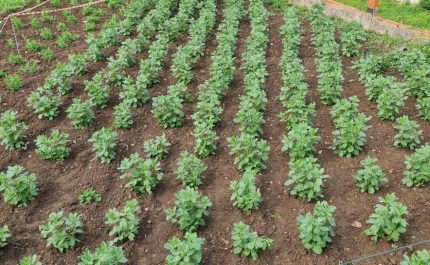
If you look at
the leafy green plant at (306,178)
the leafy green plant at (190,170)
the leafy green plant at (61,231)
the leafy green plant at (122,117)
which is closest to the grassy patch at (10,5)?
the leafy green plant at (122,117)

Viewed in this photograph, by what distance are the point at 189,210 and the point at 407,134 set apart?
3540 mm

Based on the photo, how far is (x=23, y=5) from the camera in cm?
1310

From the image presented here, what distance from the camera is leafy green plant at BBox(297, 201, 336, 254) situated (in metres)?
4.81

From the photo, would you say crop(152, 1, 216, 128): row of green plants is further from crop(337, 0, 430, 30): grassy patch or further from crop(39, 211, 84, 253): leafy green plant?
crop(337, 0, 430, 30): grassy patch

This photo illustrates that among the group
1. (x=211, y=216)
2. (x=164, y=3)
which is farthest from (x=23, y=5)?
(x=211, y=216)

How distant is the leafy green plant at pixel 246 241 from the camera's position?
4.84 metres

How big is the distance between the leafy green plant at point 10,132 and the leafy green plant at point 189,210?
3.13 meters

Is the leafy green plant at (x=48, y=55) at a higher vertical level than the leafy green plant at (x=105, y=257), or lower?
higher

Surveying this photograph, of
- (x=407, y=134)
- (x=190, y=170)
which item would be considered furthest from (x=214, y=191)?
(x=407, y=134)

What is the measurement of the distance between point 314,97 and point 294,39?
1.97m

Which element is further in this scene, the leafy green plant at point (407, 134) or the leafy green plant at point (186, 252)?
the leafy green plant at point (407, 134)

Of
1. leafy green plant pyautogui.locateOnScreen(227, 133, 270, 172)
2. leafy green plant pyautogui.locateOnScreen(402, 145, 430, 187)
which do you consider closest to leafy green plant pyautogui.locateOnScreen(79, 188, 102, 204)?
leafy green plant pyautogui.locateOnScreen(227, 133, 270, 172)

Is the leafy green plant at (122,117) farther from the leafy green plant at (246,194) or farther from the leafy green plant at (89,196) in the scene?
the leafy green plant at (246,194)

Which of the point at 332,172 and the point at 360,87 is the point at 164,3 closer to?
the point at 360,87
